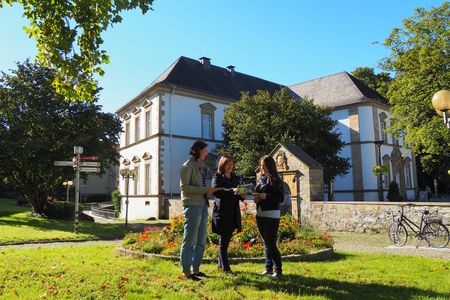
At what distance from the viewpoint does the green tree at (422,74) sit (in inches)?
757

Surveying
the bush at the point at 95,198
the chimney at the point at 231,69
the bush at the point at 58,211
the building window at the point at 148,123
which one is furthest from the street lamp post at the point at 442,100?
the bush at the point at 95,198

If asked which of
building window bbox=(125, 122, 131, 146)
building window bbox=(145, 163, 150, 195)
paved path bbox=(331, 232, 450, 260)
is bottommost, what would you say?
paved path bbox=(331, 232, 450, 260)

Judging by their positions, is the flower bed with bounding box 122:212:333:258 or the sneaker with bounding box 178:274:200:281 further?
the flower bed with bounding box 122:212:333:258

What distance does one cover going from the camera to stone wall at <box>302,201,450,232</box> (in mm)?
12164

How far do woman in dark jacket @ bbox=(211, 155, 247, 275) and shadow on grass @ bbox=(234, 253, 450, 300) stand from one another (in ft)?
2.03

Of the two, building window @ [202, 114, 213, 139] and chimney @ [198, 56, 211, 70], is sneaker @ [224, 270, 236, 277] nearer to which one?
building window @ [202, 114, 213, 139]

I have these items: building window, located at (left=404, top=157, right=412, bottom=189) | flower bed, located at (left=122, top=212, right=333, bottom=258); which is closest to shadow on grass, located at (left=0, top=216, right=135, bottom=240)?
flower bed, located at (left=122, top=212, right=333, bottom=258)

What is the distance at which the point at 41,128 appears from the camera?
19.4 meters

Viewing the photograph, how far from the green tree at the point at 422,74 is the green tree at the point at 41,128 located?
50.5ft

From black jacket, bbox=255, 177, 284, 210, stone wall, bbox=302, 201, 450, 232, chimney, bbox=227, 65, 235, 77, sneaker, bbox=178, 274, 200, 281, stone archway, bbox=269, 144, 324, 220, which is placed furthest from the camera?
chimney, bbox=227, 65, 235, 77

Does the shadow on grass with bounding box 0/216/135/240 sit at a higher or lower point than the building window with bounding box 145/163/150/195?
lower

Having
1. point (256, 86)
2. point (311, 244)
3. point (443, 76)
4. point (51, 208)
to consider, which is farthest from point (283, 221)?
point (256, 86)

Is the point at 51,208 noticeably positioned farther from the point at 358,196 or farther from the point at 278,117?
the point at 358,196

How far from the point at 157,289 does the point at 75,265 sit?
2581 millimetres
